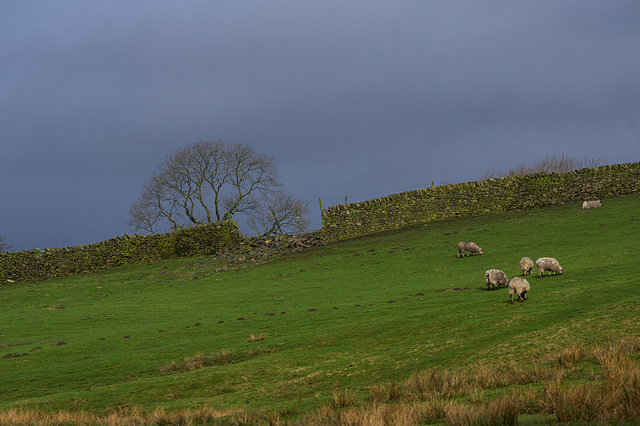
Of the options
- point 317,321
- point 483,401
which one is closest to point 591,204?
point 317,321

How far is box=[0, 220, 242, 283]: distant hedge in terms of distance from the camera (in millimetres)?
54312

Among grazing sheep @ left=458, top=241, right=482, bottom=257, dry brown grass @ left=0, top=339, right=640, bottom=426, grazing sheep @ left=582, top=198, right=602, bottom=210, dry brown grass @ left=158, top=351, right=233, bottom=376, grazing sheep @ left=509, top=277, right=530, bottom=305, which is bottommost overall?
dry brown grass @ left=158, top=351, right=233, bottom=376

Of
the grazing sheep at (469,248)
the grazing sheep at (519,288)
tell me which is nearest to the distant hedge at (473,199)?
the grazing sheep at (469,248)

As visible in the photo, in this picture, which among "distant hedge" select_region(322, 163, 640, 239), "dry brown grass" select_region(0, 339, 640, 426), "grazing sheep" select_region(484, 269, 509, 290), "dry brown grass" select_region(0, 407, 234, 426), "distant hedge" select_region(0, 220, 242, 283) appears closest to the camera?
"dry brown grass" select_region(0, 339, 640, 426)

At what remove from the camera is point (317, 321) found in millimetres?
20719

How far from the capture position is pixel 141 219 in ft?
253

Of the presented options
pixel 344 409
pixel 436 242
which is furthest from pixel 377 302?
pixel 436 242

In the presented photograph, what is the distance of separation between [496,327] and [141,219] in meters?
69.2

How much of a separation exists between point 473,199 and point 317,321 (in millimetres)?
33779

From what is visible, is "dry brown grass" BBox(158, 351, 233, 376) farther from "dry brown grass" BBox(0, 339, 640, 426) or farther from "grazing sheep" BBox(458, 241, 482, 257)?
"grazing sheep" BBox(458, 241, 482, 257)

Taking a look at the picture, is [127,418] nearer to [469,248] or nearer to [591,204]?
[469,248]

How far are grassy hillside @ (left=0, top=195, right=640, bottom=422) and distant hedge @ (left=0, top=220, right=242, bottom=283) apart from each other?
9.72 meters

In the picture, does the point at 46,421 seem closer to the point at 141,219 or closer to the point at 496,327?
the point at 496,327

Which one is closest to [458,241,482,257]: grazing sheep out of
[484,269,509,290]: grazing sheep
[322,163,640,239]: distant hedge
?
[484,269,509,290]: grazing sheep
